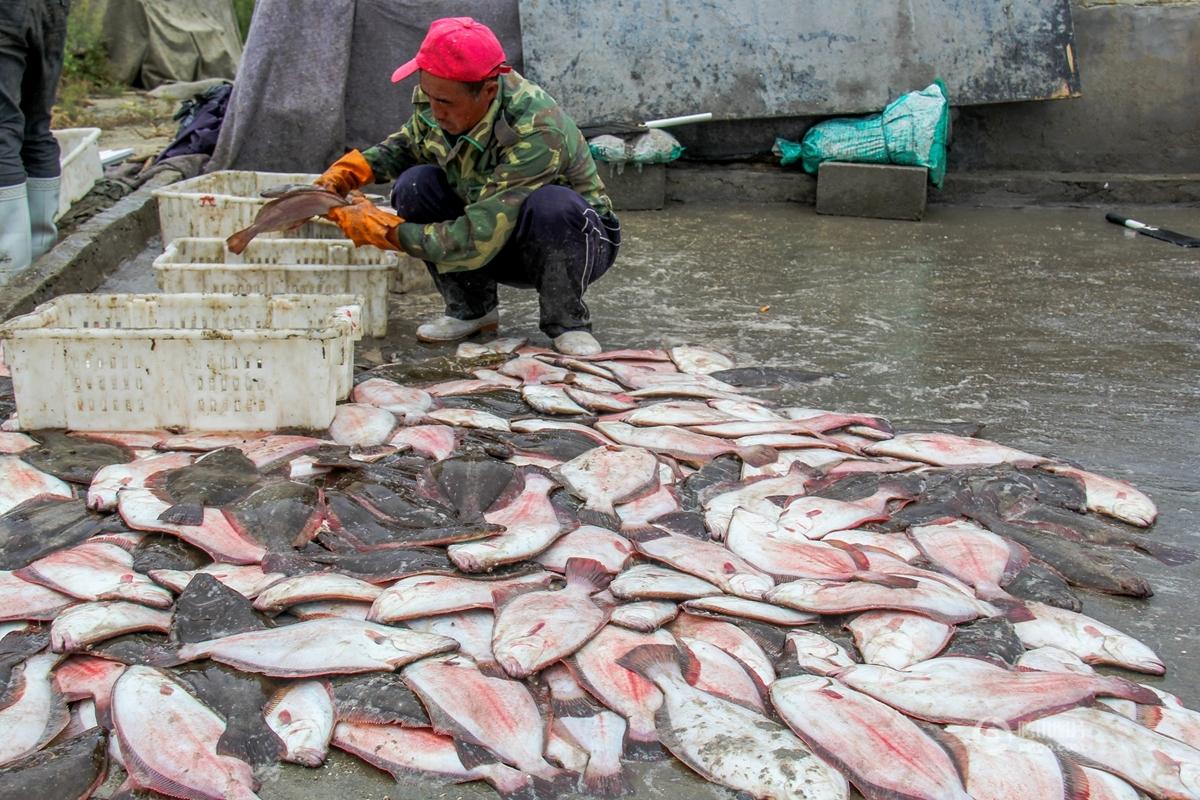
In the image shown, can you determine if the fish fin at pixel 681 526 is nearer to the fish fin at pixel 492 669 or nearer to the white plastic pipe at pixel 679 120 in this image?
the fish fin at pixel 492 669

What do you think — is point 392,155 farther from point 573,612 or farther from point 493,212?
point 573,612

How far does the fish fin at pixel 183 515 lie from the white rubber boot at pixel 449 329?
75.6 inches

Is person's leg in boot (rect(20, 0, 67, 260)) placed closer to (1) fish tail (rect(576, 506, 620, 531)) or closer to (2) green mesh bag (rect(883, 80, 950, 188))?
(1) fish tail (rect(576, 506, 620, 531))

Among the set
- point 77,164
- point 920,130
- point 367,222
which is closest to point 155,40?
point 77,164

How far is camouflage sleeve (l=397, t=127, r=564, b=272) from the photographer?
423 cm

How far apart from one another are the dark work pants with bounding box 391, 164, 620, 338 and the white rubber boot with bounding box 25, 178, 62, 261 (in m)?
1.90

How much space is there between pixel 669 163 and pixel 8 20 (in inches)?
175

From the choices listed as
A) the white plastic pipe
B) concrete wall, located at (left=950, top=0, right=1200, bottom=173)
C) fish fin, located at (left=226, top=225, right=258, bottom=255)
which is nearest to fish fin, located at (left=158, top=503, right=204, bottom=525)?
fish fin, located at (left=226, top=225, right=258, bottom=255)

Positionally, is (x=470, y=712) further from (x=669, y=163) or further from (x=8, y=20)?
(x=669, y=163)

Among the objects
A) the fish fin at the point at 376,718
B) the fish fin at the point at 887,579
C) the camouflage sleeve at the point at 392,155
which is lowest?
the fish fin at the point at 376,718

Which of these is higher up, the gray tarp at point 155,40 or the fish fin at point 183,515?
the gray tarp at point 155,40

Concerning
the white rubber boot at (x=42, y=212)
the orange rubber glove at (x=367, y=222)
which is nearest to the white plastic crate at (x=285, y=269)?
the orange rubber glove at (x=367, y=222)

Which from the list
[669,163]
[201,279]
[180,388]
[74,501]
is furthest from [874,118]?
[74,501]

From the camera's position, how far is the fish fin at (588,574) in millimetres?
2699
